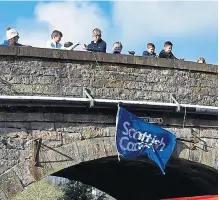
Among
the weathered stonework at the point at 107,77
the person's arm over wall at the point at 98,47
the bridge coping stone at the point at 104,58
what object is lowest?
the weathered stonework at the point at 107,77

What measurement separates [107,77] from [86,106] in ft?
2.31

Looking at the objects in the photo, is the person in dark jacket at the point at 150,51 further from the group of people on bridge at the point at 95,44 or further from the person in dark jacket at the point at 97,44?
the person in dark jacket at the point at 97,44

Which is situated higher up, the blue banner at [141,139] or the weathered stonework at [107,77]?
the weathered stonework at [107,77]

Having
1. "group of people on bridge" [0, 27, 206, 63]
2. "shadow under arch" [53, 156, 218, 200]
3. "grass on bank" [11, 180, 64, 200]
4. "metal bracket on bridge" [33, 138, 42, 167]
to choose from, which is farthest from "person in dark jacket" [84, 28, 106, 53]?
"grass on bank" [11, 180, 64, 200]

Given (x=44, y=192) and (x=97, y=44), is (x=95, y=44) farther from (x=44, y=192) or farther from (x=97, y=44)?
(x=44, y=192)

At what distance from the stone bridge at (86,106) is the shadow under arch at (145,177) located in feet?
1.04

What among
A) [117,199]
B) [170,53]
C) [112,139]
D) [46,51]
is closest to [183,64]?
[170,53]

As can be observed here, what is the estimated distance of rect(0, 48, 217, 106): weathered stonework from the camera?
8.71 metres

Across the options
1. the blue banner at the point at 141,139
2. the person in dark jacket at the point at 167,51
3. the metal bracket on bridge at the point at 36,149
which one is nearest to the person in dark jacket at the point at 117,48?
the person in dark jacket at the point at 167,51

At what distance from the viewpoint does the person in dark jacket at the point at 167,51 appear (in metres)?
10.4

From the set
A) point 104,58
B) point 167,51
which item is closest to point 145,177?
point 167,51

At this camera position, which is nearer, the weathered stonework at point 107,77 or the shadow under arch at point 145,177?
the weathered stonework at point 107,77

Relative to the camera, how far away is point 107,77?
941 centimetres

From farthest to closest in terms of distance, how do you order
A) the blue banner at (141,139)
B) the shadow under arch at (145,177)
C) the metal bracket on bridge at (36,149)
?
the shadow under arch at (145,177) < the blue banner at (141,139) < the metal bracket on bridge at (36,149)
